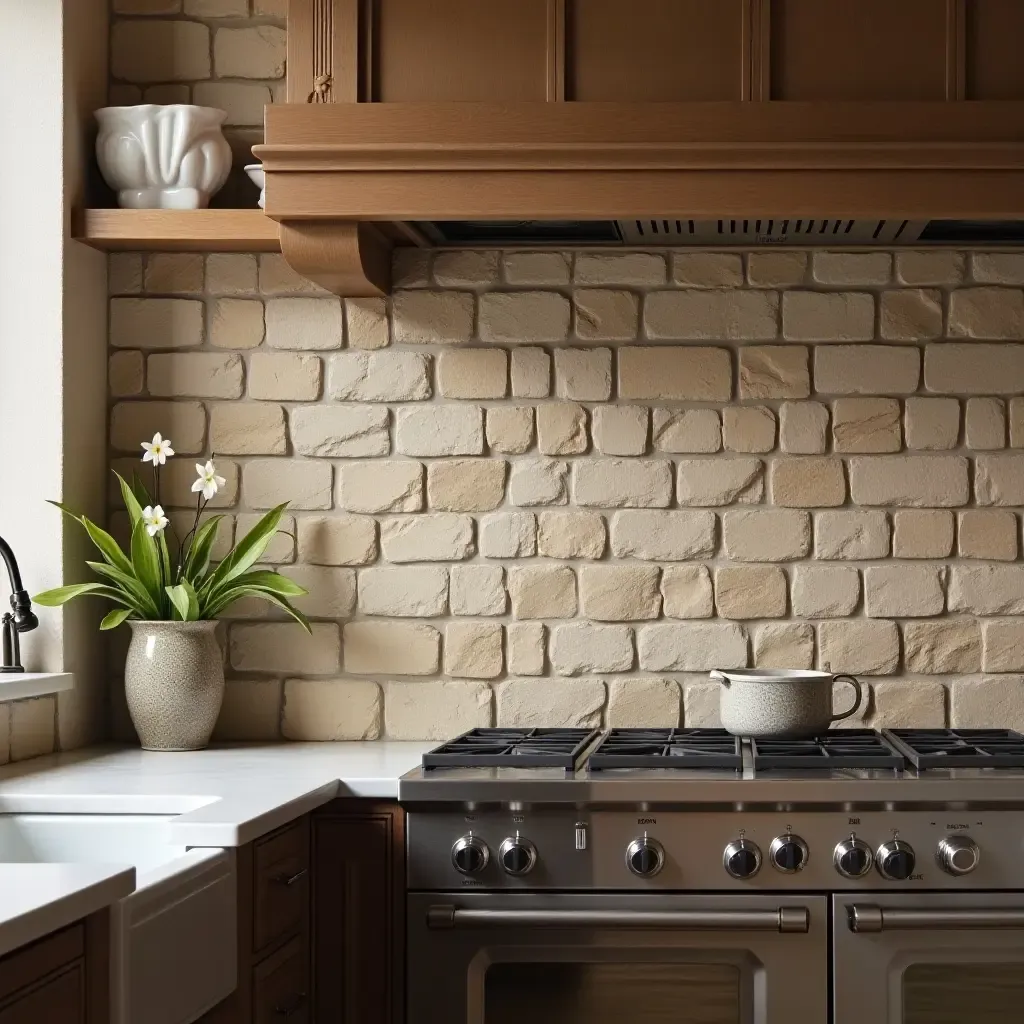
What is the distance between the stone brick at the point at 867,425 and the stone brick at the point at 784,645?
378 millimetres

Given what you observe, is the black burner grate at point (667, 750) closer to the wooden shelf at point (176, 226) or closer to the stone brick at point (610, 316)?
the stone brick at point (610, 316)

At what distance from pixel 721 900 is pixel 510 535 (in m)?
0.95

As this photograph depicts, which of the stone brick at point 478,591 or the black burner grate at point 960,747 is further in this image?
the stone brick at point 478,591

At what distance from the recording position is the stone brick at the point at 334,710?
2859mm

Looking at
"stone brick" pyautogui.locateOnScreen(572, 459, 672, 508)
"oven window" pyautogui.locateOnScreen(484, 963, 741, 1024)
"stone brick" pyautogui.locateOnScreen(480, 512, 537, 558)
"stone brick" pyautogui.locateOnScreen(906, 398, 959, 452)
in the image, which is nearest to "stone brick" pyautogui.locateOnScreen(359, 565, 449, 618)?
"stone brick" pyautogui.locateOnScreen(480, 512, 537, 558)

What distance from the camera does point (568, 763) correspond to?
2.27 m

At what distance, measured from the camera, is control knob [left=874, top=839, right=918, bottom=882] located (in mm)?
2123

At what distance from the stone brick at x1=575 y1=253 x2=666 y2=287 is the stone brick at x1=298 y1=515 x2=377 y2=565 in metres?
0.68

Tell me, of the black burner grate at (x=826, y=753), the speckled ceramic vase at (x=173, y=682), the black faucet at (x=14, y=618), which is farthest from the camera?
the speckled ceramic vase at (x=173, y=682)

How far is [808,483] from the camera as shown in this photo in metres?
2.82

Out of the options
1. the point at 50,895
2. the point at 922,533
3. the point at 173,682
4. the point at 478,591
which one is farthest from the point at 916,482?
the point at 50,895

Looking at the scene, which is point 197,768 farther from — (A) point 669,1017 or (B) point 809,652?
(B) point 809,652

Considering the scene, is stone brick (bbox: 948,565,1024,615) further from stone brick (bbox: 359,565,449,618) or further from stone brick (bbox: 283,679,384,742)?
stone brick (bbox: 283,679,384,742)

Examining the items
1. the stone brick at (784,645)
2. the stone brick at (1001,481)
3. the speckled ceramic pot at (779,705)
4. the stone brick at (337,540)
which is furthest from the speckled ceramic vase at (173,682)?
the stone brick at (1001,481)
